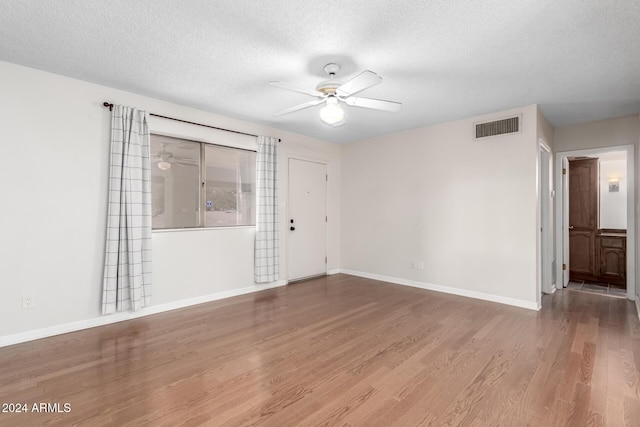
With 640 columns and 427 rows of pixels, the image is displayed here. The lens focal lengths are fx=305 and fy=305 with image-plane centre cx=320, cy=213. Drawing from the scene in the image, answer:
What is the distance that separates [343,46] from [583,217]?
5.54 metres

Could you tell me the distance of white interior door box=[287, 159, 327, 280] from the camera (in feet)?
17.1

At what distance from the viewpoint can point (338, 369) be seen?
2.34m

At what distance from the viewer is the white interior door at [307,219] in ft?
17.1

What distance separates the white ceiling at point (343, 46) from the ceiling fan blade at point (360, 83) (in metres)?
0.25

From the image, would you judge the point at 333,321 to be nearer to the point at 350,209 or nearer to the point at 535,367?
the point at 535,367

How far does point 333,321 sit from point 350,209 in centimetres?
284

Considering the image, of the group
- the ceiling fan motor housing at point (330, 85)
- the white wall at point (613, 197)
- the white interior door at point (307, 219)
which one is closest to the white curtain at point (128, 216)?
the ceiling fan motor housing at point (330, 85)

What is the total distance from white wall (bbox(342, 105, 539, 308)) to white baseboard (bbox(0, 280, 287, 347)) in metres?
2.39

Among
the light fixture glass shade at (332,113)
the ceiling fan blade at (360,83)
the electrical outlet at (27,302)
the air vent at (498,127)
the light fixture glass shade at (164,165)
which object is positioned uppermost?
the air vent at (498,127)

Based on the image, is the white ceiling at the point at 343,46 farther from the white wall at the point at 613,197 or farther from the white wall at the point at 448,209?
the white wall at the point at 613,197

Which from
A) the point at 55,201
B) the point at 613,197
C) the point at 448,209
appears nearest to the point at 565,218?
the point at 613,197

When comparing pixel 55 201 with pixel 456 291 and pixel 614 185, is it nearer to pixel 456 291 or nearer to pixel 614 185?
pixel 456 291

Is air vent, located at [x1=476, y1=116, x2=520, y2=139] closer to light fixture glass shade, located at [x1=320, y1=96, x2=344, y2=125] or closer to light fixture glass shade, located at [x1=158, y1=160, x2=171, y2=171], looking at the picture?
light fixture glass shade, located at [x1=320, y1=96, x2=344, y2=125]

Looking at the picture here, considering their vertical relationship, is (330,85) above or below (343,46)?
below
